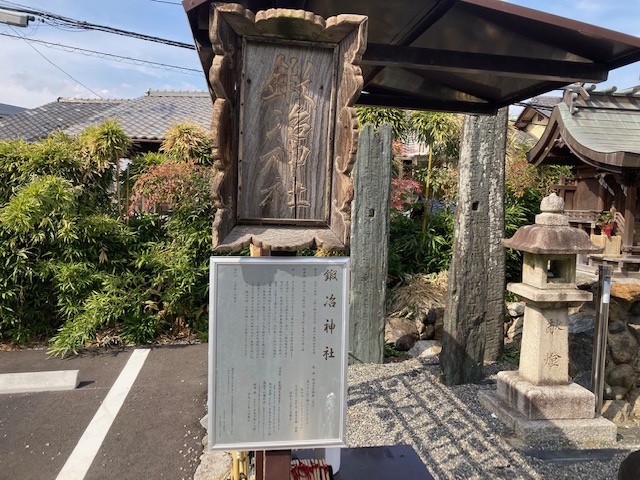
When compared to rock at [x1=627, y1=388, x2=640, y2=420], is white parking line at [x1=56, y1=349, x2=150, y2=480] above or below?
above

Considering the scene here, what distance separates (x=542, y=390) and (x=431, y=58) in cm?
354

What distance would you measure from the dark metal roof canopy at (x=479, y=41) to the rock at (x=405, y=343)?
461 centimetres

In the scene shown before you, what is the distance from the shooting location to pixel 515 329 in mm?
7543

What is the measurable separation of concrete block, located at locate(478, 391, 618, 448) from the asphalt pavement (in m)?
3.01

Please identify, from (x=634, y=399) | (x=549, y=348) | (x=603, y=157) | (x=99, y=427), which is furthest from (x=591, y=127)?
(x=99, y=427)

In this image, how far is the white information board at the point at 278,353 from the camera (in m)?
1.81

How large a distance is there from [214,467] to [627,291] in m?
6.04

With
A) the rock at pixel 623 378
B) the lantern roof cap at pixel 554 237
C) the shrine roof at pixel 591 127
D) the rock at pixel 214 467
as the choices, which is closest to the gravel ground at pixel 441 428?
→ the rock at pixel 214 467

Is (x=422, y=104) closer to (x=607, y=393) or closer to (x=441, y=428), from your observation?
(x=441, y=428)

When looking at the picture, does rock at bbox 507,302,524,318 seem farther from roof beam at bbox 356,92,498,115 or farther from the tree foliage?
the tree foliage

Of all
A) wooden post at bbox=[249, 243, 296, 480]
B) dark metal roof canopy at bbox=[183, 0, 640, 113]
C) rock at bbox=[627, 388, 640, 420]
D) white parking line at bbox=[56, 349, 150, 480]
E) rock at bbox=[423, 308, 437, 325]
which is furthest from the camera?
rock at bbox=[423, 308, 437, 325]

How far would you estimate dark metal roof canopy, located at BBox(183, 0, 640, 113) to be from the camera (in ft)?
6.98

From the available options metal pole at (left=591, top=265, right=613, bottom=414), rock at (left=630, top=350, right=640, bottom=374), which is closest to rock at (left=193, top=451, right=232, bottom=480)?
metal pole at (left=591, top=265, right=613, bottom=414)

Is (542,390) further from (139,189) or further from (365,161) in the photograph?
(139,189)
